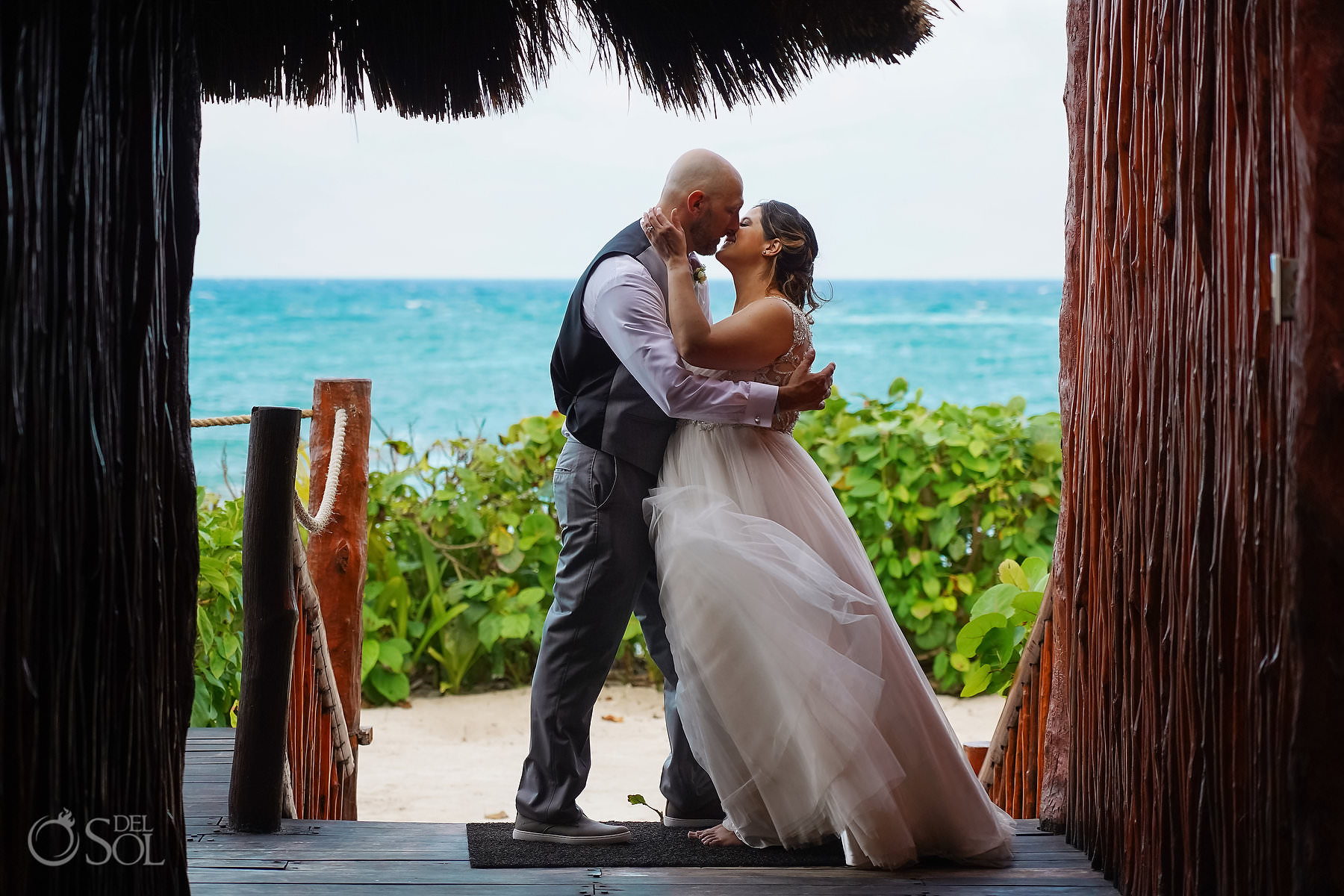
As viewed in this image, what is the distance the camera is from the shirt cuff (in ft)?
9.29

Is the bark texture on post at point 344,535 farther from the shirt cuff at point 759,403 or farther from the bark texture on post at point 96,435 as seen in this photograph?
the bark texture on post at point 96,435

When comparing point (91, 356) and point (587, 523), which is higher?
point (91, 356)

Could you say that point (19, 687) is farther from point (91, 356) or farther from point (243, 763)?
point (243, 763)

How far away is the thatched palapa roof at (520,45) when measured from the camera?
291 cm

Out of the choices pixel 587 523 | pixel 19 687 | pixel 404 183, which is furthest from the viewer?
pixel 404 183

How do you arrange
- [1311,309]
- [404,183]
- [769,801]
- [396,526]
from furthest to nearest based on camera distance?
[404,183], [396,526], [769,801], [1311,309]

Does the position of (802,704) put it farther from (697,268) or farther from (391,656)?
(391,656)

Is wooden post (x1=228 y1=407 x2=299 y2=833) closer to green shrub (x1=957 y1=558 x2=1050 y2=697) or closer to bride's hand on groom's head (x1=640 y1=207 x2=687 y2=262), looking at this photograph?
bride's hand on groom's head (x1=640 y1=207 x2=687 y2=262)

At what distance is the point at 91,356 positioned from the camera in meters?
1.74

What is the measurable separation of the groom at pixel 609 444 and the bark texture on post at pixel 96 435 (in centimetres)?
98

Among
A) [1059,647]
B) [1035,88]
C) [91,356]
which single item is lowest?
Result: [1059,647]

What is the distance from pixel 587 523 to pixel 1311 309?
169 cm

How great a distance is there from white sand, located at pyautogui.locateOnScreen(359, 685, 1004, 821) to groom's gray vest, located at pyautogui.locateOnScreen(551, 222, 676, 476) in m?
2.50

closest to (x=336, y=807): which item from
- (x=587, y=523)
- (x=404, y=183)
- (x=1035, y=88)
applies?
(x=587, y=523)
